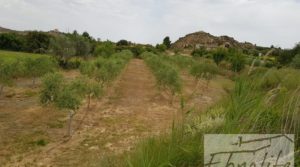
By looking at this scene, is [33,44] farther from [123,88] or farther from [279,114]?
[279,114]

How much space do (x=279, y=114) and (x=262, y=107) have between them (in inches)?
8.2

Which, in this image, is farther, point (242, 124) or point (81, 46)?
point (81, 46)

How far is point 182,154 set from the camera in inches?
98.1

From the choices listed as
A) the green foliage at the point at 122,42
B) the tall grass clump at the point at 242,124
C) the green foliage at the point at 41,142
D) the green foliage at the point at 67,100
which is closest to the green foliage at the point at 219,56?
the tall grass clump at the point at 242,124

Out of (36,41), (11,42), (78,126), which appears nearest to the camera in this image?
(78,126)

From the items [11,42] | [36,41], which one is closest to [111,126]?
[11,42]

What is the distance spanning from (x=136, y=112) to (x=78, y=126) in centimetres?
466

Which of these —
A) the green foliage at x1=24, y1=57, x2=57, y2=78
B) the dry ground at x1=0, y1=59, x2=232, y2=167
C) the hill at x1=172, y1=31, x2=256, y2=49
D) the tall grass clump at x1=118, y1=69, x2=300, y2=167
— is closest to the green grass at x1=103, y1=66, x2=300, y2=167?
the tall grass clump at x1=118, y1=69, x2=300, y2=167

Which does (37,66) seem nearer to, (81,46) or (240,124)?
(81,46)

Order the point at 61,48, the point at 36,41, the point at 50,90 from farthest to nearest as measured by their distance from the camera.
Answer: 1. the point at 36,41
2. the point at 61,48
3. the point at 50,90

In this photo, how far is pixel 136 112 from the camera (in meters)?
20.3

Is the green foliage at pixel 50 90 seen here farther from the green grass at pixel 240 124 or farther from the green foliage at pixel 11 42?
the green foliage at pixel 11 42

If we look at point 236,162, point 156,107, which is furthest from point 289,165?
point 156,107

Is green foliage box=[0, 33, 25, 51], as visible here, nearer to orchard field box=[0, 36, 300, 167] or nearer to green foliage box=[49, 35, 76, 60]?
green foliage box=[49, 35, 76, 60]
